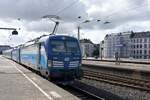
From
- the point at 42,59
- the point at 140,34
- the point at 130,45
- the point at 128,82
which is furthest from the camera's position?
the point at 130,45

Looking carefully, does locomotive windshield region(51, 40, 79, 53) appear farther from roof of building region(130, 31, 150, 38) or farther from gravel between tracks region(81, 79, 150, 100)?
roof of building region(130, 31, 150, 38)

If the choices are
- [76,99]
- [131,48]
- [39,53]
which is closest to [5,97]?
[76,99]

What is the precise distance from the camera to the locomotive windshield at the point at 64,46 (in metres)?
19.5

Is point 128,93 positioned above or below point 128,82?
below

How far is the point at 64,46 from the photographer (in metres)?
19.7

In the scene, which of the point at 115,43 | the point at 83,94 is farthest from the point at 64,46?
the point at 115,43

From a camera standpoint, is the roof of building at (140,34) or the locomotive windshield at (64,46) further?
the roof of building at (140,34)

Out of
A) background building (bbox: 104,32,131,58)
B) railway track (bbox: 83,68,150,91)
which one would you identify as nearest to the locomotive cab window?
railway track (bbox: 83,68,150,91)

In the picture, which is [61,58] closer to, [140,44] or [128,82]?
[128,82]

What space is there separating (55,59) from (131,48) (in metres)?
157

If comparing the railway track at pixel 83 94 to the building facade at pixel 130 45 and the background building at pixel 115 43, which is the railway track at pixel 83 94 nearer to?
the building facade at pixel 130 45

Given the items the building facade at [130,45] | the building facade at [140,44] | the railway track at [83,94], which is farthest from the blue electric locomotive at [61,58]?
Answer: the building facade at [140,44]

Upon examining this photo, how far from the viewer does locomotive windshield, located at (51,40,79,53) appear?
19.5 metres

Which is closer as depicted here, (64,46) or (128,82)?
(64,46)
